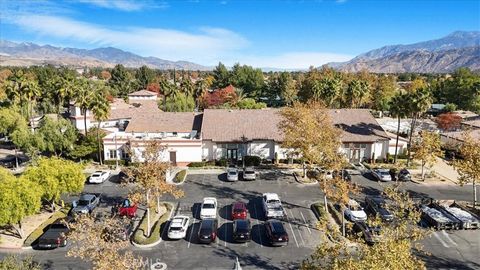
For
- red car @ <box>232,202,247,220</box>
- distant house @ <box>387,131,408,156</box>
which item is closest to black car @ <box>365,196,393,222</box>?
red car @ <box>232,202,247,220</box>

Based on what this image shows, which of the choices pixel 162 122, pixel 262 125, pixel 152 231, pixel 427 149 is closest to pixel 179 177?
pixel 162 122

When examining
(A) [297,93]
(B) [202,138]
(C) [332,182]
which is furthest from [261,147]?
(A) [297,93]

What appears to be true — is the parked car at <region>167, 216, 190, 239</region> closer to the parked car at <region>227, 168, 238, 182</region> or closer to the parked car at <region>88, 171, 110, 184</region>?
the parked car at <region>227, 168, 238, 182</region>

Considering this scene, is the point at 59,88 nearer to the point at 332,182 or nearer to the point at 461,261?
the point at 332,182

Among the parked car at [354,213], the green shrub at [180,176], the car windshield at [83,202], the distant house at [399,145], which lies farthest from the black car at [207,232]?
the distant house at [399,145]

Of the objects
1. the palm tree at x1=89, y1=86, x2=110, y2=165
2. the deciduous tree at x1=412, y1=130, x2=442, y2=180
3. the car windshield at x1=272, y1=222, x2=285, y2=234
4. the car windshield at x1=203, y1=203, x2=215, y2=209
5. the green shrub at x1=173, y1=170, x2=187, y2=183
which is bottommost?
the green shrub at x1=173, y1=170, x2=187, y2=183

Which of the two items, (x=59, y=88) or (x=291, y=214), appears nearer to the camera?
(x=291, y=214)
